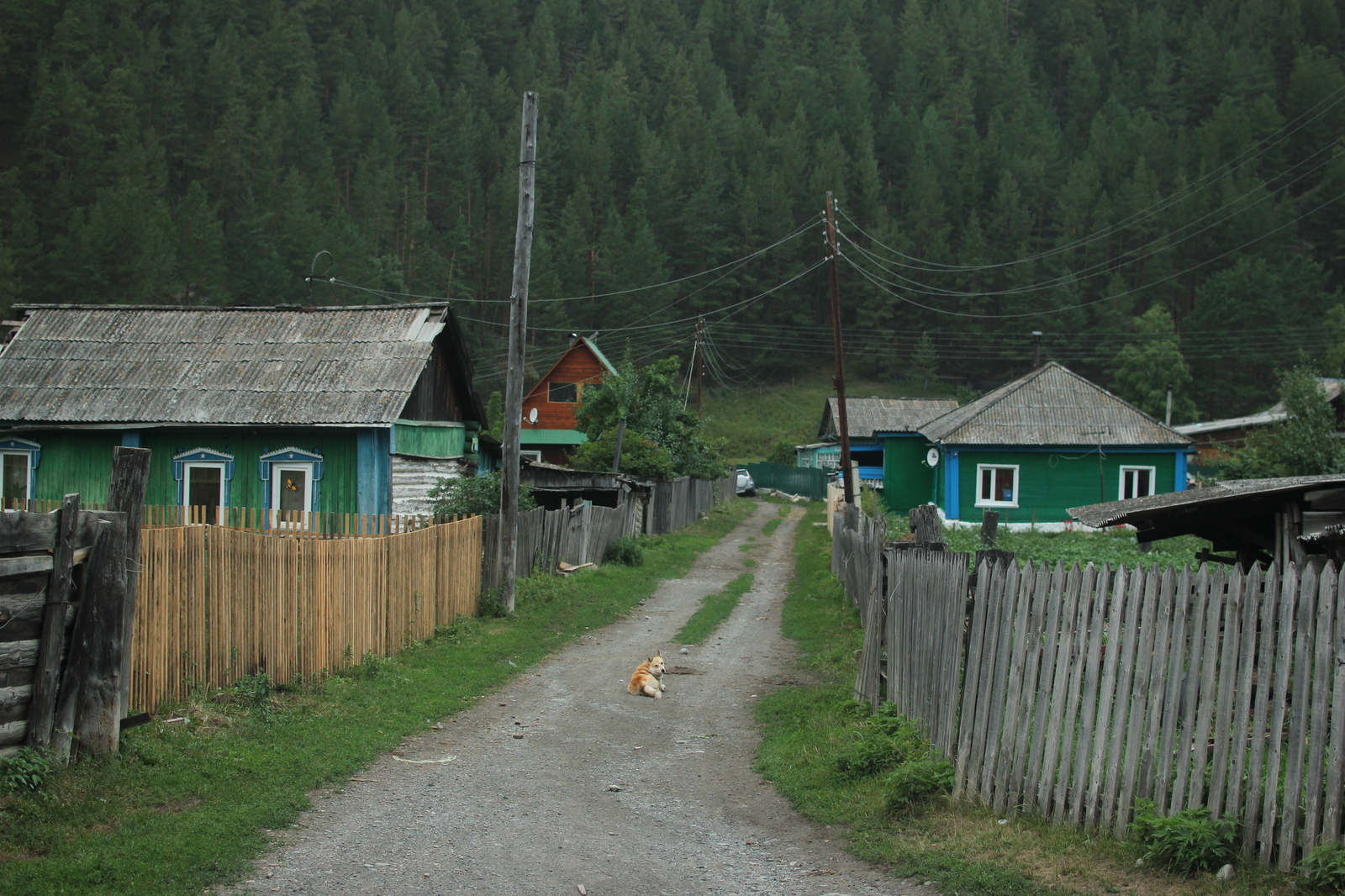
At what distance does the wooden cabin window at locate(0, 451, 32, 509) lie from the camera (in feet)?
73.7

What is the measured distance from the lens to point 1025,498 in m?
36.4

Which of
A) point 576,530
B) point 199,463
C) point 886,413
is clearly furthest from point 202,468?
point 886,413

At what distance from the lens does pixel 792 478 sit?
194 feet

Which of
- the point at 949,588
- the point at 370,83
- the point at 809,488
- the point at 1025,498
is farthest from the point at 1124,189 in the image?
the point at 949,588

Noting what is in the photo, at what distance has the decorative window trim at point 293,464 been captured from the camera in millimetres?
21609

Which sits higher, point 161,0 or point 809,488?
point 161,0

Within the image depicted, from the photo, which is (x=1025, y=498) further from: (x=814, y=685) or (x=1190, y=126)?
(x=1190, y=126)

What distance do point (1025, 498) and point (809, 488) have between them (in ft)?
65.9

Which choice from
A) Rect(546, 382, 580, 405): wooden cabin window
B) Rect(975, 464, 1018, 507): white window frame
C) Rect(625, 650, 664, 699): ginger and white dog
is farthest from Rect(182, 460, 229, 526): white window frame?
Rect(546, 382, 580, 405): wooden cabin window

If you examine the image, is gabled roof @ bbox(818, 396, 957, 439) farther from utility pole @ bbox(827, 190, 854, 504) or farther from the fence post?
the fence post

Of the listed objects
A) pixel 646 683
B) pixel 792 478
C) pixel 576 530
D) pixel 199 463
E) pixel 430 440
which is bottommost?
pixel 792 478

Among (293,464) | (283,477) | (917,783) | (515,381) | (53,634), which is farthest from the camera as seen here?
(283,477)

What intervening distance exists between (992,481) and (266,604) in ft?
102

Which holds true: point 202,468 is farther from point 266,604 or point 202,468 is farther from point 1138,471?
point 1138,471
